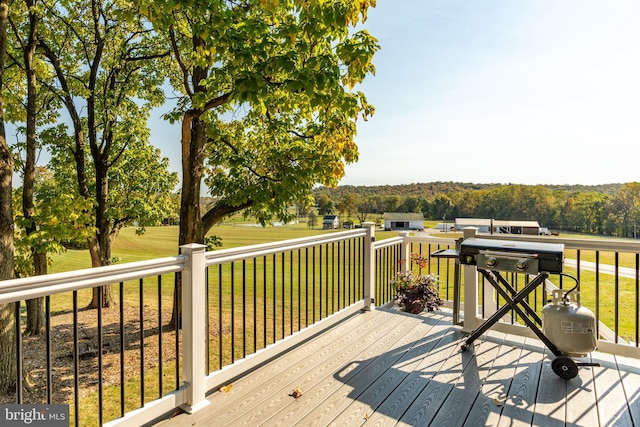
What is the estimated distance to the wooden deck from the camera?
1.98m

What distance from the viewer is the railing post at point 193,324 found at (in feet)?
6.79

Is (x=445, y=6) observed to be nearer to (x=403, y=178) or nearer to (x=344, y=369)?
(x=344, y=369)

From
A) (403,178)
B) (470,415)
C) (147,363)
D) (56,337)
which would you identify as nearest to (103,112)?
(56,337)

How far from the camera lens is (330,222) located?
14.1 metres

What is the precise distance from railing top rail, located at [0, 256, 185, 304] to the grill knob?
2236mm

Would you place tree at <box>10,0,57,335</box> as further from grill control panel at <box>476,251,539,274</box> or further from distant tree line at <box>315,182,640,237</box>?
distant tree line at <box>315,182,640,237</box>

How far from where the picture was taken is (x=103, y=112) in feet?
26.5

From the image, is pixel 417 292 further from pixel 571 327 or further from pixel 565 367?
pixel 571 327

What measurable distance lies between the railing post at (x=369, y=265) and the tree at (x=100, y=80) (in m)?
6.18

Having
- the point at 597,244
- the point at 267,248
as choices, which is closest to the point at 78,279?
the point at 267,248

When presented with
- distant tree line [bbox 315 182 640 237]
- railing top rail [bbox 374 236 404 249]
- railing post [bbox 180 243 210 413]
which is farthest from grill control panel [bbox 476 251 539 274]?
distant tree line [bbox 315 182 640 237]

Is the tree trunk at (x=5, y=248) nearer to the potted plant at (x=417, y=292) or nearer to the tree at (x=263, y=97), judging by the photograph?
the tree at (x=263, y=97)

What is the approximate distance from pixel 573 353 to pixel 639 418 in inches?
16.9

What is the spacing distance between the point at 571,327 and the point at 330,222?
1185cm
